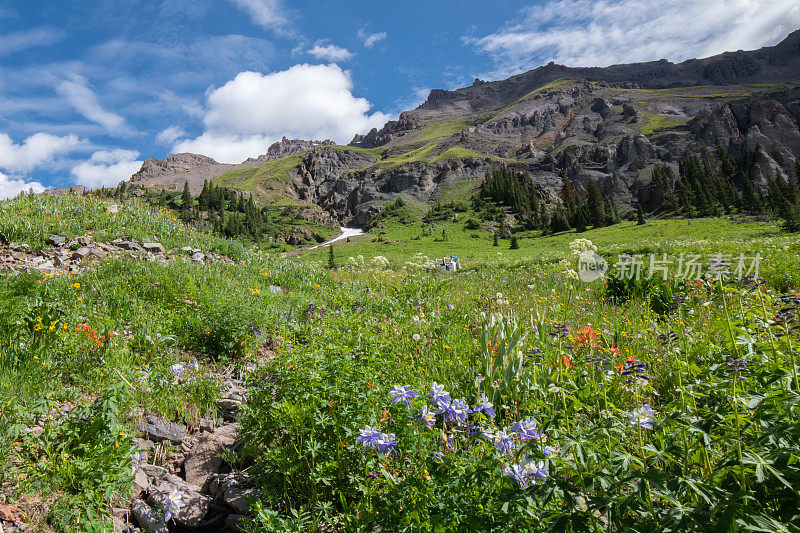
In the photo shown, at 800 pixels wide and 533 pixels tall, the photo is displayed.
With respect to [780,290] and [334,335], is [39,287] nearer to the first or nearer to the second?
[334,335]

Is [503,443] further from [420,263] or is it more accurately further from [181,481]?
[420,263]

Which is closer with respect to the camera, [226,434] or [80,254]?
[226,434]

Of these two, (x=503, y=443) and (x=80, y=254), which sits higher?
(x=80, y=254)

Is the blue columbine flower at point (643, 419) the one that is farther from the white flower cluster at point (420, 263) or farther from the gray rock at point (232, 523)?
the white flower cluster at point (420, 263)

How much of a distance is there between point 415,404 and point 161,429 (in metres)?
2.73

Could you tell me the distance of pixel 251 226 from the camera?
82500 millimetres

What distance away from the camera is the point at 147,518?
256cm

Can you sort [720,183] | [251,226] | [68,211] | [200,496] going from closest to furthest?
[200,496] < [68,211] < [720,183] < [251,226]

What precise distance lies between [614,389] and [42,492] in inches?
175

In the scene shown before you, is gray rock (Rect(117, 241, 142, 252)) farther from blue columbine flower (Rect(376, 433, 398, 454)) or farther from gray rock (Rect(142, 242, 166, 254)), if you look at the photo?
blue columbine flower (Rect(376, 433, 398, 454))

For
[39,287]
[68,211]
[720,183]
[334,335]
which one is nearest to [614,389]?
[334,335]

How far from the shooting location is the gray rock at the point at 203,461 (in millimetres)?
3164

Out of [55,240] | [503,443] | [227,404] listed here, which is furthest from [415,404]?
[55,240]

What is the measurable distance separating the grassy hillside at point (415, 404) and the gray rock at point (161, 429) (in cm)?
15
